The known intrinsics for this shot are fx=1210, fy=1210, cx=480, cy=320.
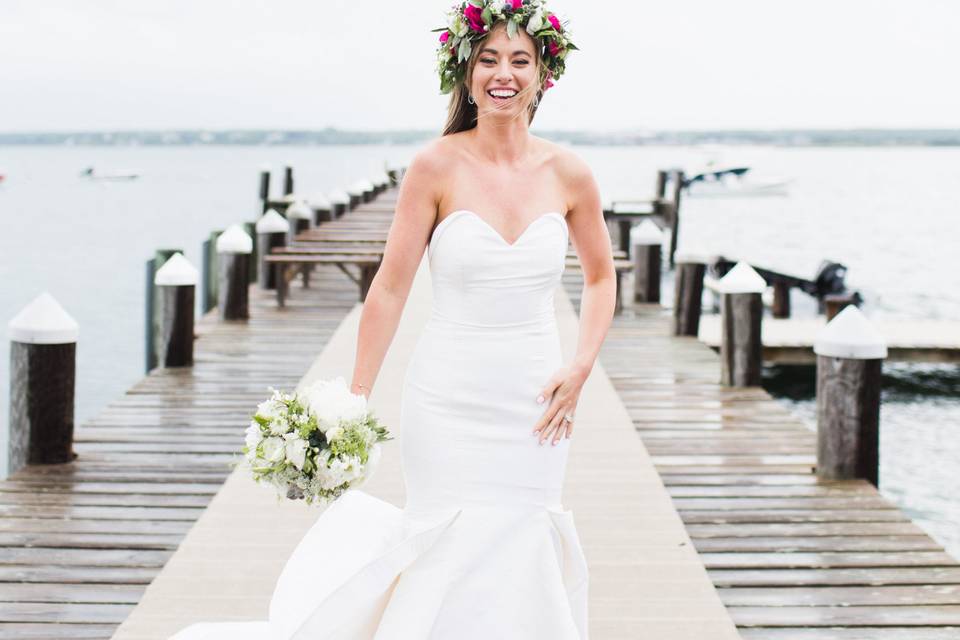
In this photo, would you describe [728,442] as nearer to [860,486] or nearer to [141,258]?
[860,486]

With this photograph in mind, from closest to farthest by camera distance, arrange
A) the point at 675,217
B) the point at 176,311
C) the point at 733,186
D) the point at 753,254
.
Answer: the point at 176,311 < the point at 675,217 < the point at 753,254 < the point at 733,186

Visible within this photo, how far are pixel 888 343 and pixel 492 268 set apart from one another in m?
10.7

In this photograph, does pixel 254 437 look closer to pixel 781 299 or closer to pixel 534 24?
pixel 534 24

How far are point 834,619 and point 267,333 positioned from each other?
743 cm

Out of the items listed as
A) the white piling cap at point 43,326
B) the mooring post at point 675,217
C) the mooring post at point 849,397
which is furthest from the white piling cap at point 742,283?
the mooring post at point 675,217

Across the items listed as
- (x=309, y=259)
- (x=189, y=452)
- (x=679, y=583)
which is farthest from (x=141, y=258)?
(x=679, y=583)

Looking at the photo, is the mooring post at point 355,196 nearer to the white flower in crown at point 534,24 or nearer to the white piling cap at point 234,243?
the white piling cap at point 234,243

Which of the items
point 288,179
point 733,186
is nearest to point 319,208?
point 288,179

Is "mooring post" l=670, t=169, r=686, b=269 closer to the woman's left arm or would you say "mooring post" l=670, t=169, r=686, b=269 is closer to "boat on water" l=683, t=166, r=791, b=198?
the woman's left arm

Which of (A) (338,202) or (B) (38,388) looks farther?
(A) (338,202)

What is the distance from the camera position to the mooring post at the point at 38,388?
6.31 meters

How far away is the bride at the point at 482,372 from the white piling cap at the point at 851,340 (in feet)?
11.2

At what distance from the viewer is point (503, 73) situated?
307 centimetres

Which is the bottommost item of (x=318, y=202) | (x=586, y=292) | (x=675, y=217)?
(x=586, y=292)
